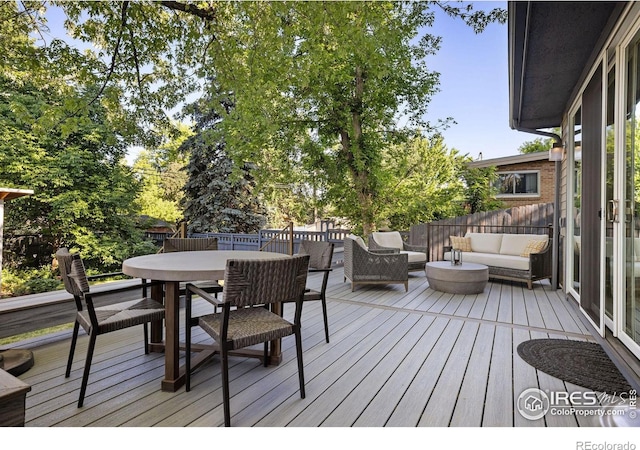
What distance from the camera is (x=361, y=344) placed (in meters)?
2.98

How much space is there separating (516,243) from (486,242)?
560mm

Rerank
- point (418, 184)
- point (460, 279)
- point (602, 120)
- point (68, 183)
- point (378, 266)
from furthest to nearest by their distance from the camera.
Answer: point (418, 184) < point (68, 183) < point (378, 266) < point (460, 279) < point (602, 120)

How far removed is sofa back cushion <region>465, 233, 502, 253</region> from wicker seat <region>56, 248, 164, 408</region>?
6.00 meters

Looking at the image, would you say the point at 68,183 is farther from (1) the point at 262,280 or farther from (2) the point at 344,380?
(2) the point at 344,380

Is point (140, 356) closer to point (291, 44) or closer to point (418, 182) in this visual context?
point (291, 44)

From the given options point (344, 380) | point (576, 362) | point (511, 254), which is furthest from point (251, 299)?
point (511, 254)

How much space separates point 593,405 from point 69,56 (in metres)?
6.26

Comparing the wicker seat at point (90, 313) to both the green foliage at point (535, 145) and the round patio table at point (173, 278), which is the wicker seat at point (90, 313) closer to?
the round patio table at point (173, 278)

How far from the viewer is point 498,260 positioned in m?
5.83

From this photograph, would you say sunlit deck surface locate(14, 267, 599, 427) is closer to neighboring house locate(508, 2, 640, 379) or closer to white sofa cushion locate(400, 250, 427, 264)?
neighboring house locate(508, 2, 640, 379)

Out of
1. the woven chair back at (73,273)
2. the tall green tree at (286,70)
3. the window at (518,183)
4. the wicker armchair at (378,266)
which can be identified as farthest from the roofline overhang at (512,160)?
the woven chair back at (73,273)

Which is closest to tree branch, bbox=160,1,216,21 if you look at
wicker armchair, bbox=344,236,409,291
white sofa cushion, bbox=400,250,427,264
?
wicker armchair, bbox=344,236,409,291

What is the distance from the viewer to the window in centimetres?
1080
